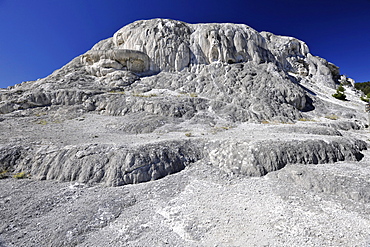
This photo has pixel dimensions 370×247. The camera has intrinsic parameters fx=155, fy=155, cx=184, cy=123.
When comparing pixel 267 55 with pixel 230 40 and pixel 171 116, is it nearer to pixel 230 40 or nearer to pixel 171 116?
pixel 230 40

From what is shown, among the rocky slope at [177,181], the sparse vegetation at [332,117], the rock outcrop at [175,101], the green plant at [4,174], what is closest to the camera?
the rocky slope at [177,181]

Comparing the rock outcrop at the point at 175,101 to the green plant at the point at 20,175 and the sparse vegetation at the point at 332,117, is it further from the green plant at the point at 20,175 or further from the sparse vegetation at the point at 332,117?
the sparse vegetation at the point at 332,117

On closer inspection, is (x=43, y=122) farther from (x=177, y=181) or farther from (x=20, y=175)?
(x=177, y=181)

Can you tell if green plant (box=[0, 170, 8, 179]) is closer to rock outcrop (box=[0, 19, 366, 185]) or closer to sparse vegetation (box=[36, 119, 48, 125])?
rock outcrop (box=[0, 19, 366, 185])

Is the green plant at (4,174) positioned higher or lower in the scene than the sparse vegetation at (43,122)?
lower

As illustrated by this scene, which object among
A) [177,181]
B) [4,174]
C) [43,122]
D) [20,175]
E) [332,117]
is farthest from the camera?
[332,117]

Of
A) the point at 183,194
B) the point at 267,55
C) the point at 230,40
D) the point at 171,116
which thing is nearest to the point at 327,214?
the point at 183,194

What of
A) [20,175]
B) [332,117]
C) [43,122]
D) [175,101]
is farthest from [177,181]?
[332,117]

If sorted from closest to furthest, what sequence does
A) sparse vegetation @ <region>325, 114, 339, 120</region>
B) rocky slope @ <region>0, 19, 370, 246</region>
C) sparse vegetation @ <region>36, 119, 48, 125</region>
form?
rocky slope @ <region>0, 19, 370, 246</region>
sparse vegetation @ <region>36, 119, 48, 125</region>
sparse vegetation @ <region>325, 114, 339, 120</region>

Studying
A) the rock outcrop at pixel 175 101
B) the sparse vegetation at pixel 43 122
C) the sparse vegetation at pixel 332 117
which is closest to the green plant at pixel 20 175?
the rock outcrop at pixel 175 101

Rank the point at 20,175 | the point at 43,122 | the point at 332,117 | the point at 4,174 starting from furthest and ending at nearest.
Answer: the point at 332,117, the point at 43,122, the point at 4,174, the point at 20,175

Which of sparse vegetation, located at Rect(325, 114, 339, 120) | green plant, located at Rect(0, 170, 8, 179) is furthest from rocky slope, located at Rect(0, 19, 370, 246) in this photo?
sparse vegetation, located at Rect(325, 114, 339, 120)
